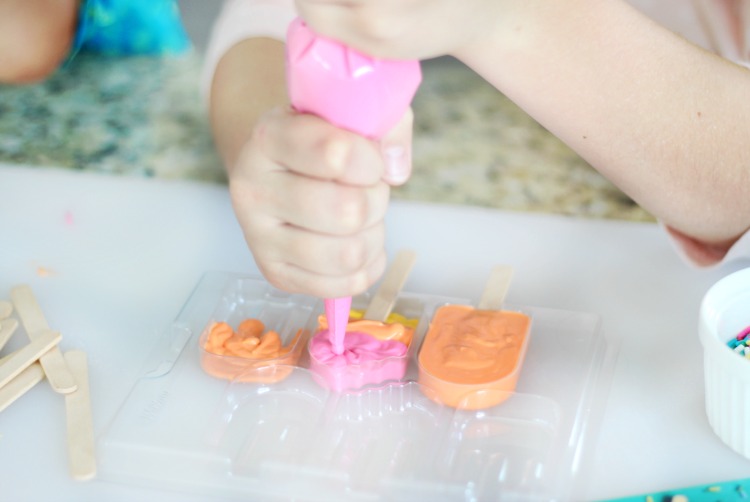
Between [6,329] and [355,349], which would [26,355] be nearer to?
[6,329]

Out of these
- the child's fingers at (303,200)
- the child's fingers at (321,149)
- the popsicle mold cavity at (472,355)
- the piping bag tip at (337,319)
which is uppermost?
the child's fingers at (321,149)

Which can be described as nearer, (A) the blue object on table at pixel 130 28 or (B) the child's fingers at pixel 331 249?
(B) the child's fingers at pixel 331 249

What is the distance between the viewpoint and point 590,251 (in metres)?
0.70

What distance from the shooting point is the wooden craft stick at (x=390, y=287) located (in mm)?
620

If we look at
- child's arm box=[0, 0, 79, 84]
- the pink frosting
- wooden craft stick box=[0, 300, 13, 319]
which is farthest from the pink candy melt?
child's arm box=[0, 0, 79, 84]

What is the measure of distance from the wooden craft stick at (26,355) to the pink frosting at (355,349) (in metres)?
0.17

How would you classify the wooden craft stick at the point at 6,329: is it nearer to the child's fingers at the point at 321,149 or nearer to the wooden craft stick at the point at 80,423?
the wooden craft stick at the point at 80,423

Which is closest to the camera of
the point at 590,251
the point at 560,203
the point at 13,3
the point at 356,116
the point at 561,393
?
the point at 356,116

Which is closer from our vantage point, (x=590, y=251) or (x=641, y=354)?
(x=641, y=354)

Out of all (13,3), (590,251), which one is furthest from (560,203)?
(13,3)

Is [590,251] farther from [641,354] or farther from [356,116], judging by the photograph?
[356,116]

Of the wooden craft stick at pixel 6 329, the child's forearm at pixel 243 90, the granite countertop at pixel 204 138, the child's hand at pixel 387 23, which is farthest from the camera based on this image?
the granite countertop at pixel 204 138

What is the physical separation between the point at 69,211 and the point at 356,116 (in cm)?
40

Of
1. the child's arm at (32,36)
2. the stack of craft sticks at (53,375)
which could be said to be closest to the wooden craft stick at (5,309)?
the stack of craft sticks at (53,375)
